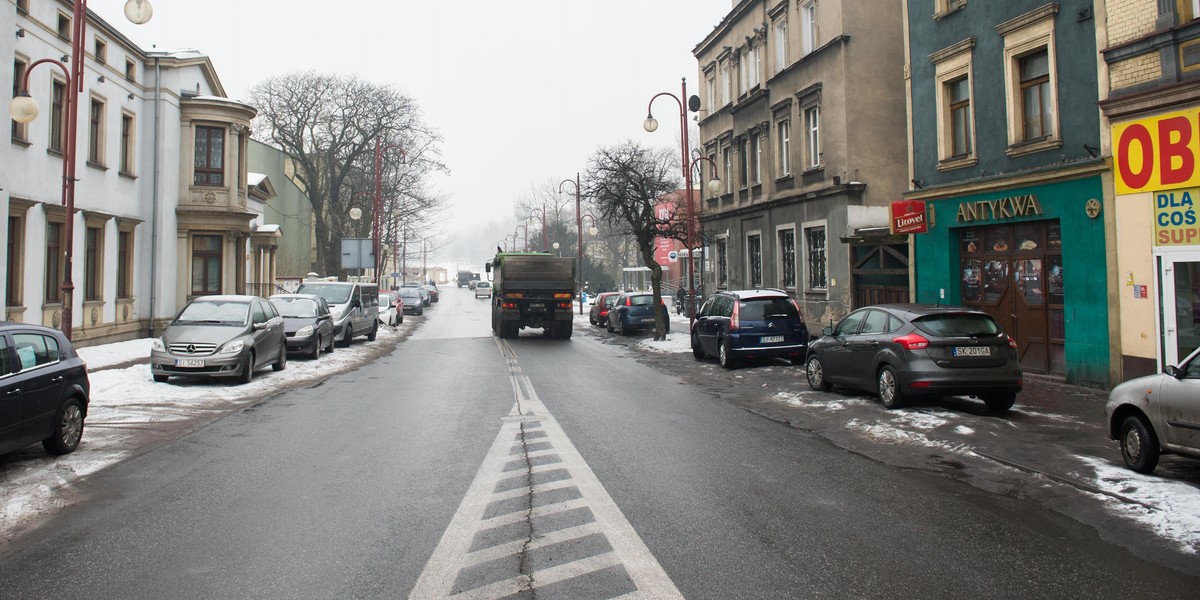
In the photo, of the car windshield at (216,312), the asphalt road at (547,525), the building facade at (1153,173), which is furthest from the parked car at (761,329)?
the car windshield at (216,312)

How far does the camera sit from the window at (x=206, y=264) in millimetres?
29078

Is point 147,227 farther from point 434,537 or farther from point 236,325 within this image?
point 434,537

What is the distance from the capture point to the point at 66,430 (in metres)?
8.49

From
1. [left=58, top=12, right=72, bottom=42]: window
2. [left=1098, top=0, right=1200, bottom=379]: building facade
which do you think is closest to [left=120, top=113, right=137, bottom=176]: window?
[left=58, top=12, right=72, bottom=42]: window

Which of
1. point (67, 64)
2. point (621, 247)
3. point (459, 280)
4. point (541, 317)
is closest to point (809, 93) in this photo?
point (541, 317)

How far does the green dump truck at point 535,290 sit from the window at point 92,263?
11.9 m

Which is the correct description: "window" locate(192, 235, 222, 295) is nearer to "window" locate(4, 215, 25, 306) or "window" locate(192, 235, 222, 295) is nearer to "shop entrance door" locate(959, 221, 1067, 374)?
"window" locate(4, 215, 25, 306)

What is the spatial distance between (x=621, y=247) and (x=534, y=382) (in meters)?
77.7

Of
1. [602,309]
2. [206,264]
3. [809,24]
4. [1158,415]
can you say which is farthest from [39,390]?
[602,309]

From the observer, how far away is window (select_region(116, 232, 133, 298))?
82.3ft

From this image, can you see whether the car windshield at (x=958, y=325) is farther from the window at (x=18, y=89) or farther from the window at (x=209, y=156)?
the window at (x=209, y=156)

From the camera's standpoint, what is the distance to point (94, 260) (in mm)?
23375

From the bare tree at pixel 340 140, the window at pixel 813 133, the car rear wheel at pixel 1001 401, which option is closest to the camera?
the car rear wheel at pixel 1001 401

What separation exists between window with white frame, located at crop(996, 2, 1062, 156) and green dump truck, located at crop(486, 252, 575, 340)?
1547 centimetres
